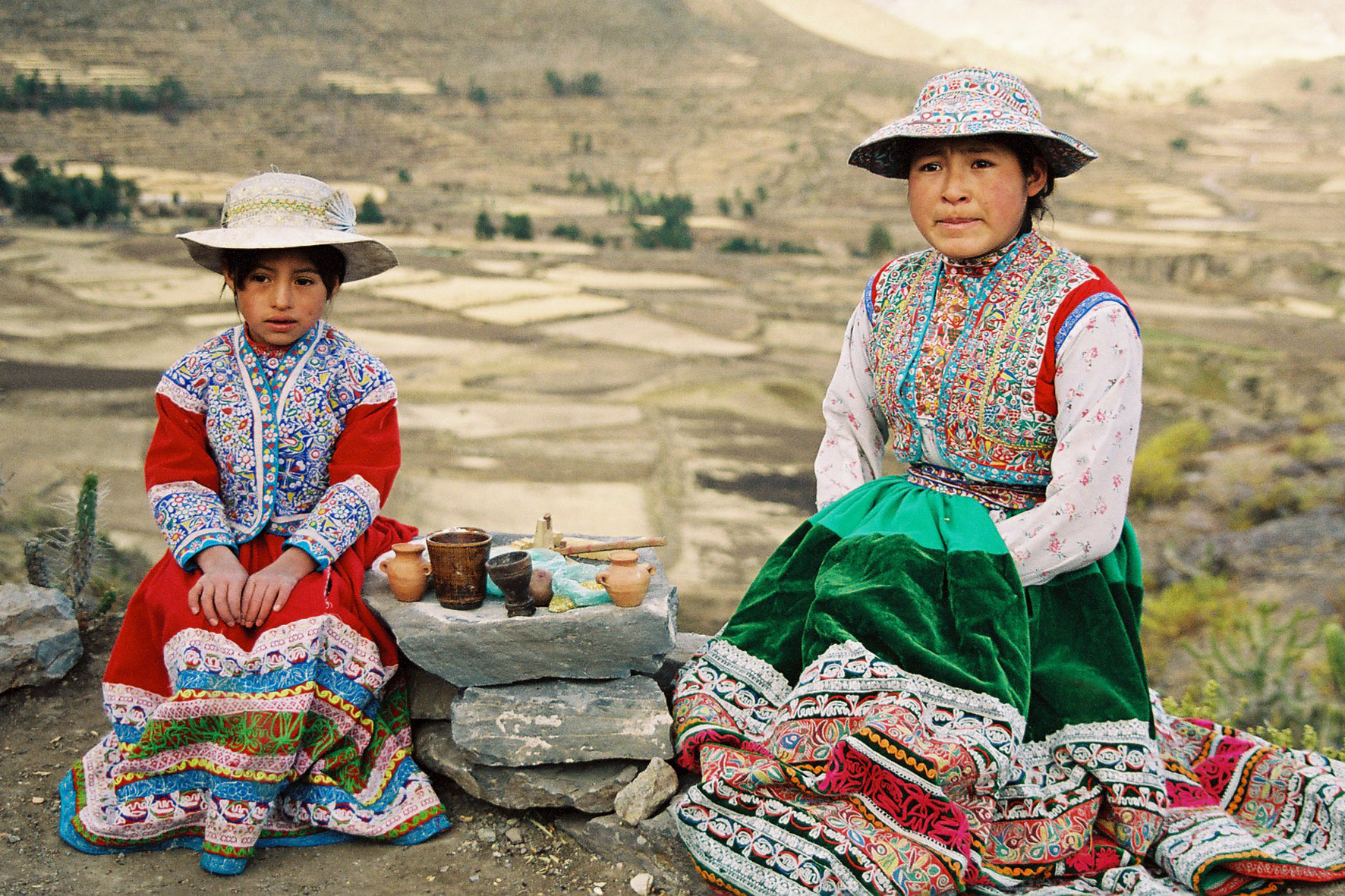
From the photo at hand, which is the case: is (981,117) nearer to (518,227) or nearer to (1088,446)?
(1088,446)

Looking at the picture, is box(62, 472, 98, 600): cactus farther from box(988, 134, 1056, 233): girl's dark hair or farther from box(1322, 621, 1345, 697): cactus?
box(1322, 621, 1345, 697): cactus

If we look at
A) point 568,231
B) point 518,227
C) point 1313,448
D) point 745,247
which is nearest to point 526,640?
point 1313,448

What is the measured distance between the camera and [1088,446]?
1.81 metres

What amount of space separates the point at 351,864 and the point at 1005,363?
5.34 ft

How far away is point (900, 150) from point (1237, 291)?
14.6 metres

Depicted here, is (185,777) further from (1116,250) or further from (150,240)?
(1116,250)

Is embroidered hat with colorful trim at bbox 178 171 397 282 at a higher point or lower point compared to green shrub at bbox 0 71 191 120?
lower

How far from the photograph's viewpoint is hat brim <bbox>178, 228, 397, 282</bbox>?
198 cm

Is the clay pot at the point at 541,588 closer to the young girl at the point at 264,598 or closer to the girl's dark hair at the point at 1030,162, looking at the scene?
the young girl at the point at 264,598

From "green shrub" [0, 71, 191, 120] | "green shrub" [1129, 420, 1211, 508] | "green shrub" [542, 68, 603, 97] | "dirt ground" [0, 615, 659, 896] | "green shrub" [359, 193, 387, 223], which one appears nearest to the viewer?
"dirt ground" [0, 615, 659, 896]

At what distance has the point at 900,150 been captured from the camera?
2.08m

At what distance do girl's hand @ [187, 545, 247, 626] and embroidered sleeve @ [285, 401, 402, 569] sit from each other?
0.43 ft

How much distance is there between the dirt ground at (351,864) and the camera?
1929 millimetres

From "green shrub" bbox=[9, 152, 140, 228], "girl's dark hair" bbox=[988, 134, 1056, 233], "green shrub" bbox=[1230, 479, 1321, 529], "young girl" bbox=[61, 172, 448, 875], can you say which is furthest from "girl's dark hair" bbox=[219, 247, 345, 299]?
"green shrub" bbox=[9, 152, 140, 228]
